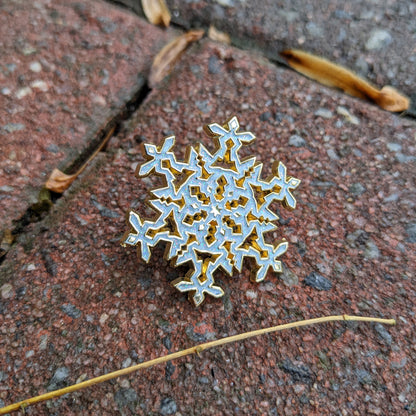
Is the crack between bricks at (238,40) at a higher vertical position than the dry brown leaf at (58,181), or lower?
higher

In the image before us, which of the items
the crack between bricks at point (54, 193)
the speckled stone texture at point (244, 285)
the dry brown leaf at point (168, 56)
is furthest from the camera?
the dry brown leaf at point (168, 56)

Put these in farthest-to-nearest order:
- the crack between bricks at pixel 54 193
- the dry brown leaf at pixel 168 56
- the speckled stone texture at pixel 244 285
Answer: the dry brown leaf at pixel 168 56 < the crack between bricks at pixel 54 193 < the speckled stone texture at pixel 244 285

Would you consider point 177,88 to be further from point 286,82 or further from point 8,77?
point 8,77

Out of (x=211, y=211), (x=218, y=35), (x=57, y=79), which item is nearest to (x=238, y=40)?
(x=218, y=35)

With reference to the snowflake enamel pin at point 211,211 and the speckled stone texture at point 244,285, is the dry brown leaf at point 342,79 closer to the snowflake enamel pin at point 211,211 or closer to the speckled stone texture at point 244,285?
the speckled stone texture at point 244,285

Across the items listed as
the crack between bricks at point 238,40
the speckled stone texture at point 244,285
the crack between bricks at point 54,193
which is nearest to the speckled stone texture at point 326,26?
the crack between bricks at point 238,40

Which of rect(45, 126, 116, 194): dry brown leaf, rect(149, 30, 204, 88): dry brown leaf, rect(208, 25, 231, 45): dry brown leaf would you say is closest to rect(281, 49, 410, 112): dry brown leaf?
rect(208, 25, 231, 45): dry brown leaf

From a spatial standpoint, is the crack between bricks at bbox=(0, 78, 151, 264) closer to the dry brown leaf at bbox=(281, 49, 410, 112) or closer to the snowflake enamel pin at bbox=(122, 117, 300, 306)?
the snowflake enamel pin at bbox=(122, 117, 300, 306)
